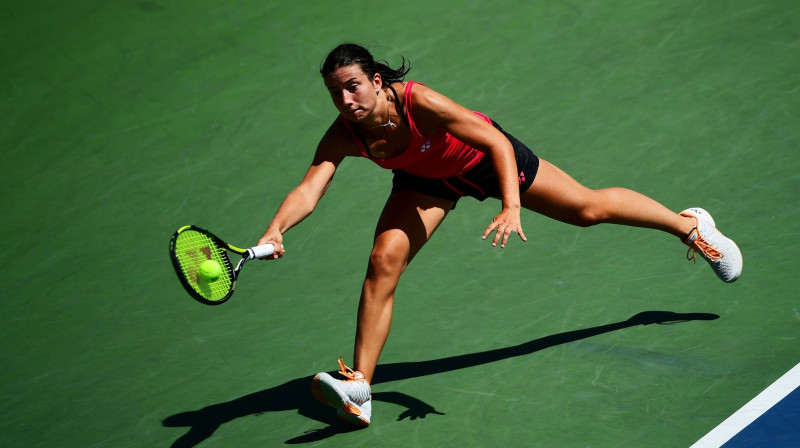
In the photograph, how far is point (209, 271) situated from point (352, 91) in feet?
3.17

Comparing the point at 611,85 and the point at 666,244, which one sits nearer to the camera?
the point at 666,244

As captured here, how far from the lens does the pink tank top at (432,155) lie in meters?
4.09

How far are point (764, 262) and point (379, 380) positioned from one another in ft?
6.71

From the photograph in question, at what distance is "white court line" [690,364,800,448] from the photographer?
3449 millimetres

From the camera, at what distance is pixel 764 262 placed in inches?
186

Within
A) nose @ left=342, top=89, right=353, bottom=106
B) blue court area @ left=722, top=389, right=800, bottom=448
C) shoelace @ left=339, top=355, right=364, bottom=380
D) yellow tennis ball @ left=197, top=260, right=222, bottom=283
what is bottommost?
blue court area @ left=722, top=389, right=800, bottom=448

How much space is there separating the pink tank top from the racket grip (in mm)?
697

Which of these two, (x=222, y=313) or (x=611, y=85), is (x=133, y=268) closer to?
(x=222, y=313)

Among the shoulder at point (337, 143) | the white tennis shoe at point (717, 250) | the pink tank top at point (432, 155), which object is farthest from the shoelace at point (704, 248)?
the shoulder at point (337, 143)

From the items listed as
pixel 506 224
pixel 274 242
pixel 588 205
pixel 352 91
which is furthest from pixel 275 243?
pixel 588 205

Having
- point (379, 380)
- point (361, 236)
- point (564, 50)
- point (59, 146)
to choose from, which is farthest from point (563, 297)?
point (59, 146)

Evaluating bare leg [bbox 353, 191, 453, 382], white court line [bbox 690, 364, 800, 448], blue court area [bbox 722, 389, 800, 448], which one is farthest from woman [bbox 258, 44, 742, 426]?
blue court area [bbox 722, 389, 800, 448]

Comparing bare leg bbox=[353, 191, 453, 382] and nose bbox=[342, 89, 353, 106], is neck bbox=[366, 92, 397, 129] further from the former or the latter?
bare leg bbox=[353, 191, 453, 382]

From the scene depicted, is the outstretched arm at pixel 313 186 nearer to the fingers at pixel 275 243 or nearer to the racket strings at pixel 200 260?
the fingers at pixel 275 243
